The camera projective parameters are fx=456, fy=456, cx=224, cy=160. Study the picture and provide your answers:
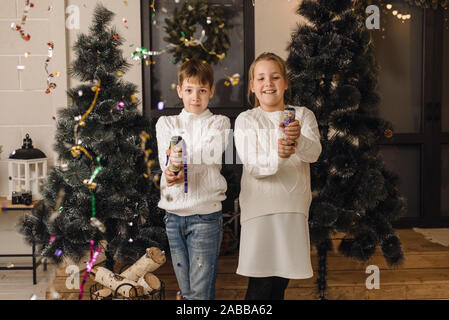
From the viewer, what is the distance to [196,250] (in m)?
1.85

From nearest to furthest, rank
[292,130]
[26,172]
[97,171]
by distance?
[292,130] < [97,171] < [26,172]

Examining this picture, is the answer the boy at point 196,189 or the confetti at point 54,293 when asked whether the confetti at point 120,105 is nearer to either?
the boy at point 196,189

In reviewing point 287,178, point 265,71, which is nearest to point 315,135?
point 287,178

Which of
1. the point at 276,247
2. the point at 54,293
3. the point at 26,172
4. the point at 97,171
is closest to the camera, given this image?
the point at 276,247

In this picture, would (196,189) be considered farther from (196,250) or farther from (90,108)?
(90,108)

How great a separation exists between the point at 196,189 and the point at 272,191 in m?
0.31

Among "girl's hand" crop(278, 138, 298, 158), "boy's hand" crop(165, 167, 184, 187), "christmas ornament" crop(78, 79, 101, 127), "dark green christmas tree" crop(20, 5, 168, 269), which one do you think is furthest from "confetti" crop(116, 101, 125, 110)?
"girl's hand" crop(278, 138, 298, 158)

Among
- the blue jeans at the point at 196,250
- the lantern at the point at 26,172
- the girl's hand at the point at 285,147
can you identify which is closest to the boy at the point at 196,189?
the blue jeans at the point at 196,250

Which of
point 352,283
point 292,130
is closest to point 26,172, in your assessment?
point 292,130

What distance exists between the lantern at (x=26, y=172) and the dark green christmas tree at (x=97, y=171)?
25.8 inches

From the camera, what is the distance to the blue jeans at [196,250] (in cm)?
184

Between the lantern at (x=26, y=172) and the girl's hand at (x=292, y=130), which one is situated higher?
the girl's hand at (x=292, y=130)

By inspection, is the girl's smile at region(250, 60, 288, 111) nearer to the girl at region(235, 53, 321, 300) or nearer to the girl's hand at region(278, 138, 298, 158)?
the girl at region(235, 53, 321, 300)

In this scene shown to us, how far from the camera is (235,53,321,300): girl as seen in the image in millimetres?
1757
